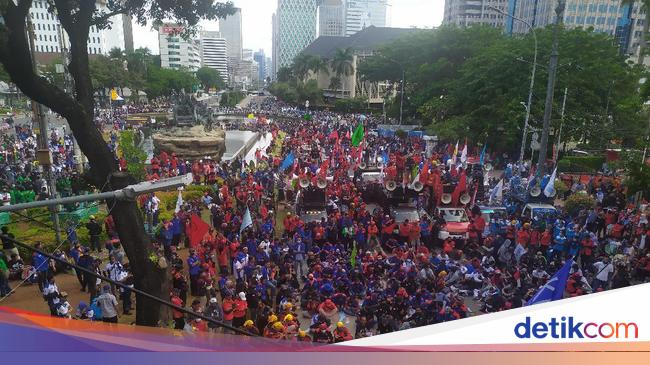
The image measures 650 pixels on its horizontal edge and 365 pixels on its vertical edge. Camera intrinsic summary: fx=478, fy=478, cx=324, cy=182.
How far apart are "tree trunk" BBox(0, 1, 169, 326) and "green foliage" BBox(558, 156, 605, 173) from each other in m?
28.9

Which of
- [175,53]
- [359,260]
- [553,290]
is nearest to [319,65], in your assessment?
[175,53]

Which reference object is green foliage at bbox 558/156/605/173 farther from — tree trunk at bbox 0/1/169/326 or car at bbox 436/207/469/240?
tree trunk at bbox 0/1/169/326

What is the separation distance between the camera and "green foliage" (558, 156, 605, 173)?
31391 mm

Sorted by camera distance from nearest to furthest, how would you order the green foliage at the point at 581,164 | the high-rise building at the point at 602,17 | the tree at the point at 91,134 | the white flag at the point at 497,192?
the tree at the point at 91,134 → the white flag at the point at 497,192 → the green foliage at the point at 581,164 → the high-rise building at the point at 602,17

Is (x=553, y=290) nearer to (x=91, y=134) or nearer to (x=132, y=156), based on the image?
(x=91, y=134)

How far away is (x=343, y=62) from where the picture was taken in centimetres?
9100

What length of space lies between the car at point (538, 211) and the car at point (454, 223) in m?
2.69

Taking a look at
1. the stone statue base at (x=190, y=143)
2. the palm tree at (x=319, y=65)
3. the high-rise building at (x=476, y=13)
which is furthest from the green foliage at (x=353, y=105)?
the high-rise building at (x=476, y=13)

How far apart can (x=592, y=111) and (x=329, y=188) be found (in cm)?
2275

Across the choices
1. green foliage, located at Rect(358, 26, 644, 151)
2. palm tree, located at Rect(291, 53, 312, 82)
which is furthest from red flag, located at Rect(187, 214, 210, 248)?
palm tree, located at Rect(291, 53, 312, 82)

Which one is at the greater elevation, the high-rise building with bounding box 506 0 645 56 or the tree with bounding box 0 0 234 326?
the high-rise building with bounding box 506 0 645 56

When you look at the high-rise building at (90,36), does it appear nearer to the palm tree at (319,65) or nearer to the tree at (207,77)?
the tree at (207,77)

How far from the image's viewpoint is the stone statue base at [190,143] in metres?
34.4

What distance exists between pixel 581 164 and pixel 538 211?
60.8ft
